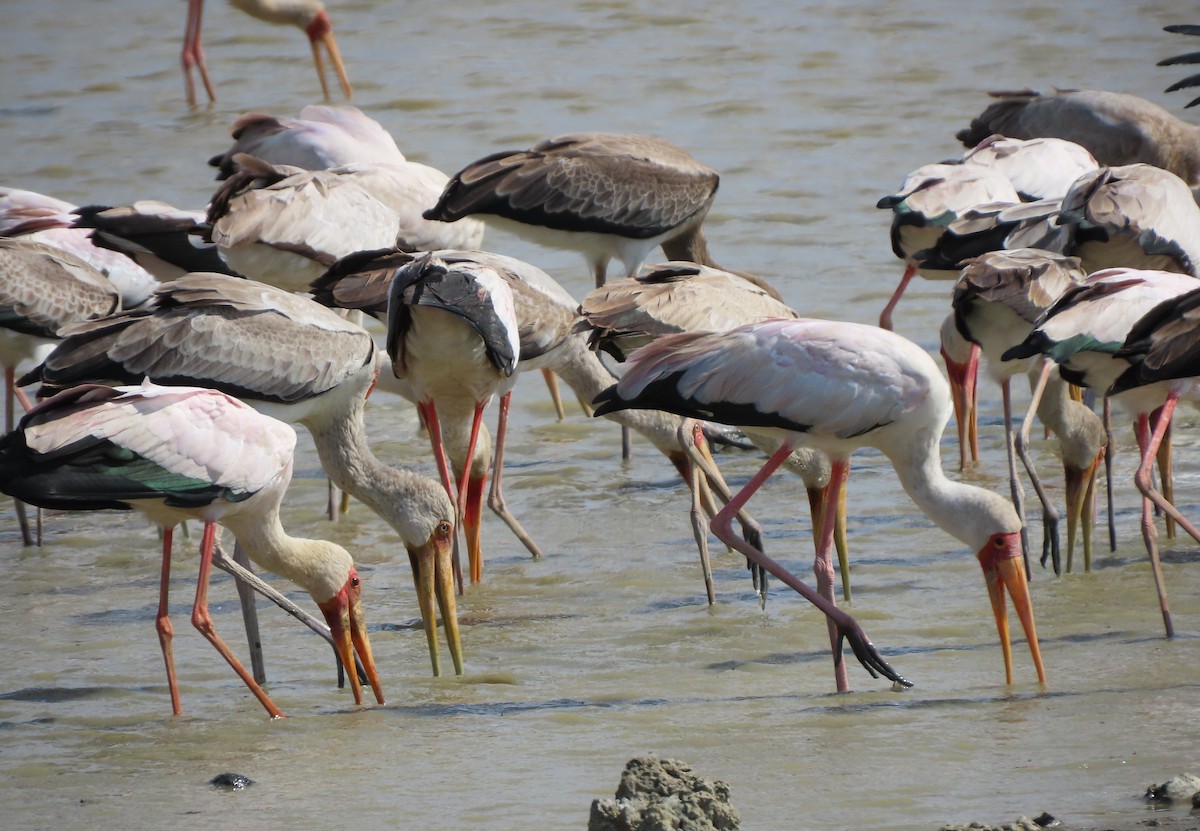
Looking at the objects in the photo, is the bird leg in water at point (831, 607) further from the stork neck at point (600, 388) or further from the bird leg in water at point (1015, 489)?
the stork neck at point (600, 388)

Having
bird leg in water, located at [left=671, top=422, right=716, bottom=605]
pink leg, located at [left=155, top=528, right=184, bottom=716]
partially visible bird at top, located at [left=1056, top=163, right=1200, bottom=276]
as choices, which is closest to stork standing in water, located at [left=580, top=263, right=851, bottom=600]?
bird leg in water, located at [left=671, top=422, right=716, bottom=605]

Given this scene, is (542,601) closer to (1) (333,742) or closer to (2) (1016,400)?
(1) (333,742)

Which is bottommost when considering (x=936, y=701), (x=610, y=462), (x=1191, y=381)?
(x=610, y=462)

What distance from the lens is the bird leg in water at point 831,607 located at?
6023 millimetres

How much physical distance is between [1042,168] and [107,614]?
201 inches

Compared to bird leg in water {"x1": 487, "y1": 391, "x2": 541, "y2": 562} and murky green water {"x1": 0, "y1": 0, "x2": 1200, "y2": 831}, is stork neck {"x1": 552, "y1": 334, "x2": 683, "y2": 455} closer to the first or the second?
bird leg in water {"x1": 487, "y1": 391, "x2": 541, "y2": 562}

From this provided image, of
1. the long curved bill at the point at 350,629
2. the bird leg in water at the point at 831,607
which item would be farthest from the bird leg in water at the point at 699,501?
the long curved bill at the point at 350,629

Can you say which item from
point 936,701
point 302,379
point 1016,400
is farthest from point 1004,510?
point 1016,400

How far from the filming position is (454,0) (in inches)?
846

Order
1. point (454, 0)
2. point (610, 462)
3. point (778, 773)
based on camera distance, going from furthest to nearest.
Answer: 1. point (454, 0)
2. point (610, 462)
3. point (778, 773)

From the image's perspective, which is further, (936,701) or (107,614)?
(107,614)

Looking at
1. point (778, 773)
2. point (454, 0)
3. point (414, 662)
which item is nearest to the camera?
point (778, 773)

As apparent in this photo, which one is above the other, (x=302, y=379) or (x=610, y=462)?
(x=302, y=379)

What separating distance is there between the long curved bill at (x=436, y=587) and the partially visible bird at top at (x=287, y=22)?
11.5m
